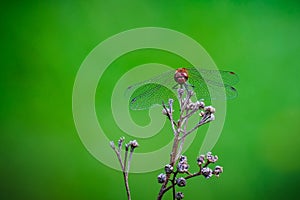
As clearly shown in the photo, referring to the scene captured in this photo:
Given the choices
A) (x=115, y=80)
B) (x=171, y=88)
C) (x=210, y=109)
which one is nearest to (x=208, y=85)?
(x=171, y=88)

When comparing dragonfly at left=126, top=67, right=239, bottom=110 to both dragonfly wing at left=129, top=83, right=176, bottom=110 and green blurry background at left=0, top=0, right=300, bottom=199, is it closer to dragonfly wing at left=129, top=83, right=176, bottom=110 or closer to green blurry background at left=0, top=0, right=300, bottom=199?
dragonfly wing at left=129, top=83, right=176, bottom=110

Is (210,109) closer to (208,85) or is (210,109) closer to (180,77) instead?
(180,77)

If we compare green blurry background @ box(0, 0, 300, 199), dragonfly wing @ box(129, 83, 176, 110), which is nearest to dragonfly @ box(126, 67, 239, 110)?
dragonfly wing @ box(129, 83, 176, 110)

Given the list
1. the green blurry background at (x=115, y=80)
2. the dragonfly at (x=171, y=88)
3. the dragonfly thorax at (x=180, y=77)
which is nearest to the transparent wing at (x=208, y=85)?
the dragonfly at (x=171, y=88)

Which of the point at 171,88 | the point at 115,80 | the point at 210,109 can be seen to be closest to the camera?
the point at 210,109

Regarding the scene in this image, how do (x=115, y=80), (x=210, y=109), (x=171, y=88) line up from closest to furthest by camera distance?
(x=210, y=109) → (x=171, y=88) → (x=115, y=80)

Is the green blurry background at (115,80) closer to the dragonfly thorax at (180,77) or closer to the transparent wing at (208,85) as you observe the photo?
the transparent wing at (208,85)
